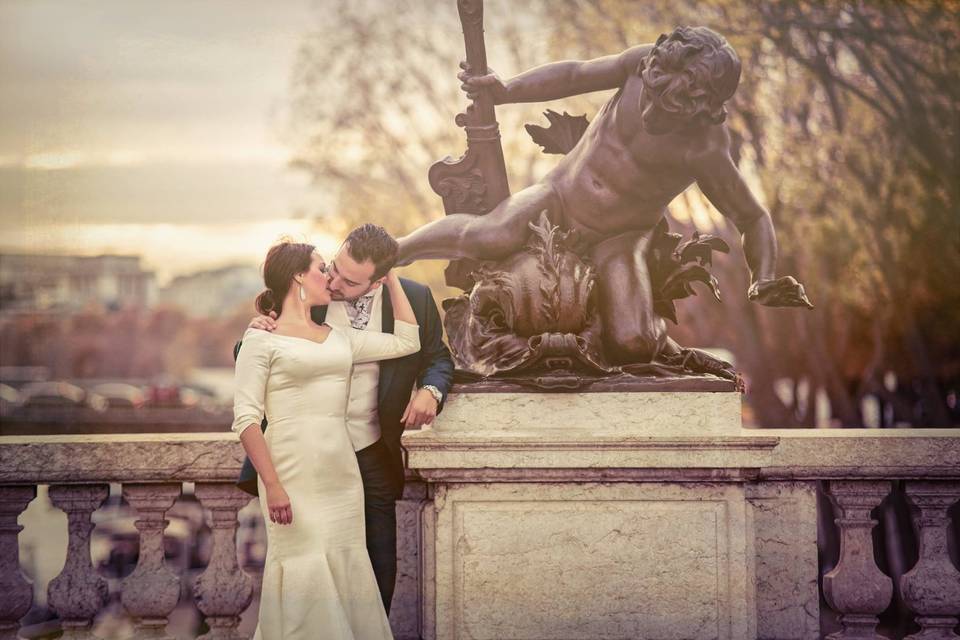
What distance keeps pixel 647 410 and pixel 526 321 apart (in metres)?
0.69

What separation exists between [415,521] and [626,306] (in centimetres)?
143

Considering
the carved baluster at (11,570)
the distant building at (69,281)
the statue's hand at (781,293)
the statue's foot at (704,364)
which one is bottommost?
the carved baluster at (11,570)

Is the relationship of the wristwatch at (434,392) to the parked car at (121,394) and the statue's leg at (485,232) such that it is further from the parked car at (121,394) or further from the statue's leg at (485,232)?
the parked car at (121,394)

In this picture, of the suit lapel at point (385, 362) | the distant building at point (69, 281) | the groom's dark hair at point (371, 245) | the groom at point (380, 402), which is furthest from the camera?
the distant building at point (69, 281)

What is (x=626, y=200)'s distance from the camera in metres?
6.11

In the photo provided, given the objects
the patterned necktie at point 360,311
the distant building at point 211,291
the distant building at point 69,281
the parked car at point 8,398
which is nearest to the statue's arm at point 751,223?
the patterned necktie at point 360,311

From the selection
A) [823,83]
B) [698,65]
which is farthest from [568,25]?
[698,65]

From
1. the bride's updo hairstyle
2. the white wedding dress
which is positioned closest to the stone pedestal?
the white wedding dress

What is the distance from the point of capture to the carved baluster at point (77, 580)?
5.98 meters

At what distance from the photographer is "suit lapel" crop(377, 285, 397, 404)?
5.66m

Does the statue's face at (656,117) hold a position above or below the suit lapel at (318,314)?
above

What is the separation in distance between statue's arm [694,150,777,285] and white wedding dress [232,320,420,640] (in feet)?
6.16

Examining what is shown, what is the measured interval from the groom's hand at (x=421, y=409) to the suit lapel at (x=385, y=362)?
134mm

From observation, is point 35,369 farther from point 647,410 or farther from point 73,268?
point 647,410
